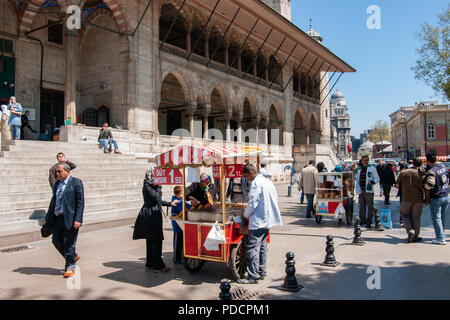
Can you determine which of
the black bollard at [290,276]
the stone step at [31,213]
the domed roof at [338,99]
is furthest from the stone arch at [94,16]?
the domed roof at [338,99]

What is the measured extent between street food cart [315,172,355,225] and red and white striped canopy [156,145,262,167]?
16.6 feet

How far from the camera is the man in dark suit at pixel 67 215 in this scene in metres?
5.42

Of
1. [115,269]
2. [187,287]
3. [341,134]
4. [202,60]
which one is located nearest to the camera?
[187,287]

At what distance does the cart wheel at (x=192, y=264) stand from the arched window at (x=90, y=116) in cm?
1548

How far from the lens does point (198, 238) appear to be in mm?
5477

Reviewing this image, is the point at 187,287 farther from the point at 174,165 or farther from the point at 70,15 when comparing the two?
the point at 70,15

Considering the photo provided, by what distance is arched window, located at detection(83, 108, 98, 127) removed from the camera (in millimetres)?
19266

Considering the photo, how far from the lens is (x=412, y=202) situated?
7738 mm

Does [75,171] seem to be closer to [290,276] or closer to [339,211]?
[339,211]

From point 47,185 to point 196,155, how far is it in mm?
7188

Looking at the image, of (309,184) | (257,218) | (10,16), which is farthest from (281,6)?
(257,218)

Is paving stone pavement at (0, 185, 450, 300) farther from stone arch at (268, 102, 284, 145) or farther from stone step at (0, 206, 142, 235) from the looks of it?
stone arch at (268, 102, 284, 145)
